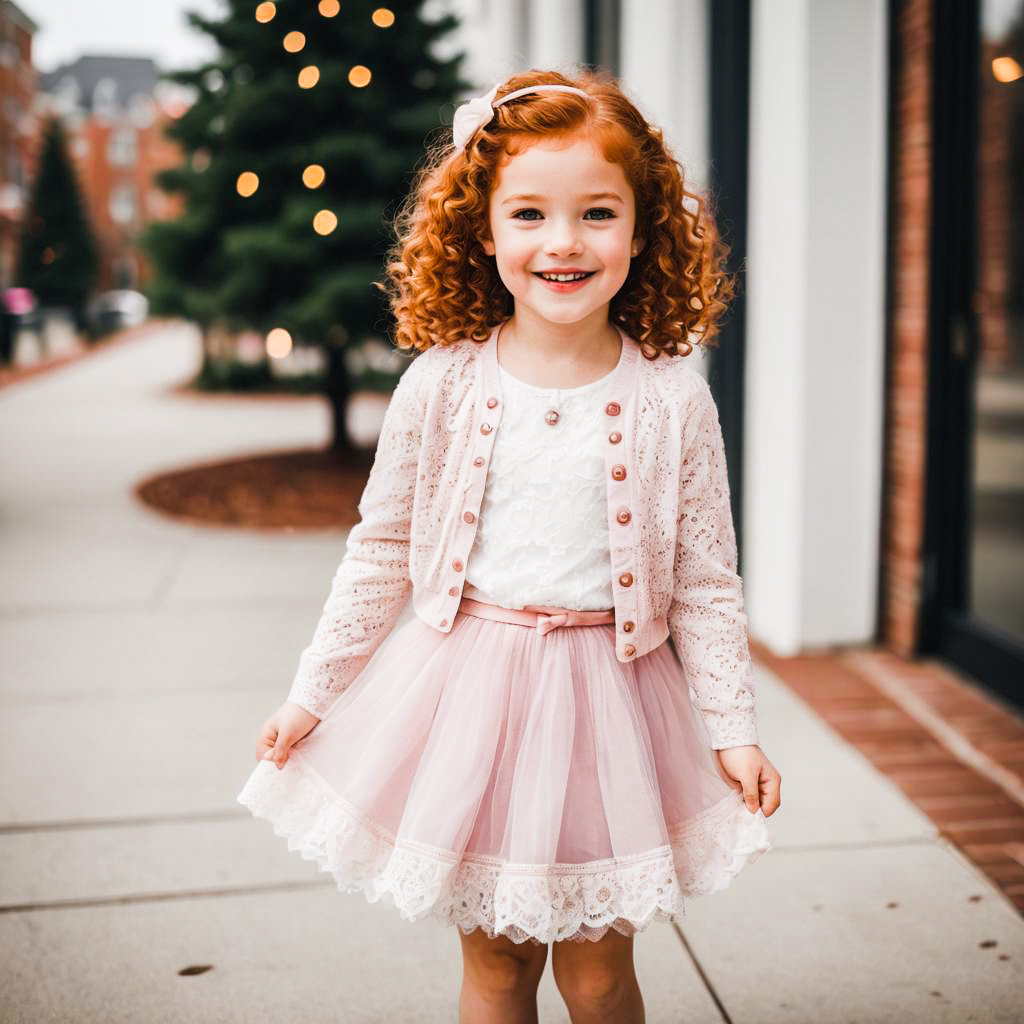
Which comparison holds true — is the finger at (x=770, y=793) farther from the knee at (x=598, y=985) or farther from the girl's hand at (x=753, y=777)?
the knee at (x=598, y=985)

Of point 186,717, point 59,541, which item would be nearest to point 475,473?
point 186,717

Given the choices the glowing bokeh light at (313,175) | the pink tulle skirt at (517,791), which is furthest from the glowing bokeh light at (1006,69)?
the glowing bokeh light at (313,175)

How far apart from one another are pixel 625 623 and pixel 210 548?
5121 millimetres

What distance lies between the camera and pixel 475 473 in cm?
184

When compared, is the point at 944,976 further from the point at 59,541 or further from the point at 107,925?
the point at 59,541

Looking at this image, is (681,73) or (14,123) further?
(14,123)

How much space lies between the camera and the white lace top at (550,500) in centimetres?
183

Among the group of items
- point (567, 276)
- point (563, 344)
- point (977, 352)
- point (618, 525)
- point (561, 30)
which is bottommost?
point (618, 525)

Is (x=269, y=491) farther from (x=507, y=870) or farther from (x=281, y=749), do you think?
(x=507, y=870)

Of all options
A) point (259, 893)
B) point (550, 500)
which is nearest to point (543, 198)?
point (550, 500)

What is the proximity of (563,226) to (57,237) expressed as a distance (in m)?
23.0

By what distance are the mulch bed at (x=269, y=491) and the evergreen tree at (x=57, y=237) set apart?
13.4m

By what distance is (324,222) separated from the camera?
7.95 meters

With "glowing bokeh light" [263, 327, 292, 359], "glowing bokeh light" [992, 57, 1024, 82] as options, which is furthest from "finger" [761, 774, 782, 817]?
"glowing bokeh light" [263, 327, 292, 359]
